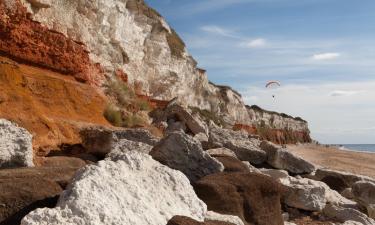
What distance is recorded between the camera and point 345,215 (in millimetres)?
8086

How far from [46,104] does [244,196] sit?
8962mm

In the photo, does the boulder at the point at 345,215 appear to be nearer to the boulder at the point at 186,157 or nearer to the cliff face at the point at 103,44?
the boulder at the point at 186,157

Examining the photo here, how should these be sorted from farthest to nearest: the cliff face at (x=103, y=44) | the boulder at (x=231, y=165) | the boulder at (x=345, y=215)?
the cliff face at (x=103, y=44), the boulder at (x=345, y=215), the boulder at (x=231, y=165)

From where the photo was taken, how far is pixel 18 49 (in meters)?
14.7

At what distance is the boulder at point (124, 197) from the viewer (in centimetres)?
366

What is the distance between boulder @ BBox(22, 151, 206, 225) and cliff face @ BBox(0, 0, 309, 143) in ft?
36.1

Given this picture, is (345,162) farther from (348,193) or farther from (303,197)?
(303,197)

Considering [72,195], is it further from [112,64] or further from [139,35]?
[139,35]

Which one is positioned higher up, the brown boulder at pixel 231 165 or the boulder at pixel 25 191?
the brown boulder at pixel 231 165

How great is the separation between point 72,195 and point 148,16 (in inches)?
1147

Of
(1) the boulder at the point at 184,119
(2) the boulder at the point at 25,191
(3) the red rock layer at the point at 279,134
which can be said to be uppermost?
(3) the red rock layer at the point at 279,134

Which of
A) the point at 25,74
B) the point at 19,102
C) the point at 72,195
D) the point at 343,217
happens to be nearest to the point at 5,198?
the point at 72,195

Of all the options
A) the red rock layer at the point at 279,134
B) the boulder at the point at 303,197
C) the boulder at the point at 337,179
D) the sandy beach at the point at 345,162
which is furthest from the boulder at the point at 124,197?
the red rock layer at the point at 279,134

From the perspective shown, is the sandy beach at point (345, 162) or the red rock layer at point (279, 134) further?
the red rock layer at point (279, 134)
